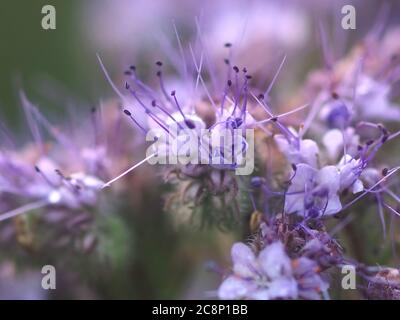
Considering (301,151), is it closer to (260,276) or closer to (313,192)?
(313,192)

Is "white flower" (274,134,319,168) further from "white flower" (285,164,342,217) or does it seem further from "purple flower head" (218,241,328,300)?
"purple flower head" (218,241,328,300)

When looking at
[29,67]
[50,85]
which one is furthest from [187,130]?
[29,67]

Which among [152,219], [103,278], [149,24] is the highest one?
[149,24]

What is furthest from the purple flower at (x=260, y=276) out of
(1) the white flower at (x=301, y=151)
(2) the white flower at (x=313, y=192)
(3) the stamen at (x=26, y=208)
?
(3) the stamen at (x=26, y=208)

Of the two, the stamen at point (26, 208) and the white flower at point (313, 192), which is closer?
the white flower at point (313, 192)

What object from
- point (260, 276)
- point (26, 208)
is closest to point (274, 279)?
point (260, 276)

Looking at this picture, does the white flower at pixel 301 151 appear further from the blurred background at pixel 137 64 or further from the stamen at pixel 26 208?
the stamen at pixel 26 208

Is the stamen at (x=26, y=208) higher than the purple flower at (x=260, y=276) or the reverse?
higher

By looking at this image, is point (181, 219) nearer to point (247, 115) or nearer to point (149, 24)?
point (247, 115)
